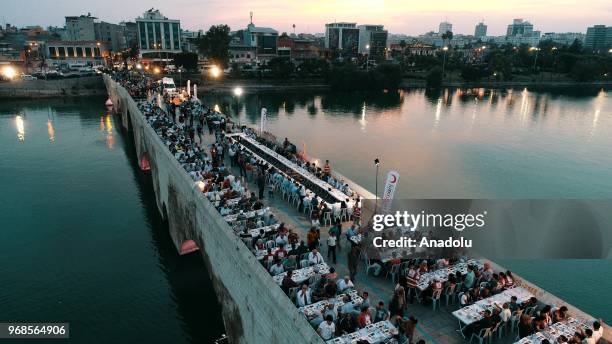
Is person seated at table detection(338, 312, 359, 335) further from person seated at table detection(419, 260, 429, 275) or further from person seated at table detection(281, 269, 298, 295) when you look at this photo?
person seated at table detection(419, 260, 429, 275)

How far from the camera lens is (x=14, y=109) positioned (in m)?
73.2

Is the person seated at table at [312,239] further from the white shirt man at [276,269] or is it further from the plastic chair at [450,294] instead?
the plastic chair at [450,294]

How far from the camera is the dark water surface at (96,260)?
691 inches

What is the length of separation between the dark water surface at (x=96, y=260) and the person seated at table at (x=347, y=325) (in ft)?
30.9

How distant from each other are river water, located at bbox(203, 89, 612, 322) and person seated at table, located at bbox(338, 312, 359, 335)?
50.3 feet

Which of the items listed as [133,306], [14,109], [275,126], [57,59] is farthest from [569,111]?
[57,59]

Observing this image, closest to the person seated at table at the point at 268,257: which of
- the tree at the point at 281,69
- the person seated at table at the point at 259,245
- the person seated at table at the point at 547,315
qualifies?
the person seated at table at the point at 259,245

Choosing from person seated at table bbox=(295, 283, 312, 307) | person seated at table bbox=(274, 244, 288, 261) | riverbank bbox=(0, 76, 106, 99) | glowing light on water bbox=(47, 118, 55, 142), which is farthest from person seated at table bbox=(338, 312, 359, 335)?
riverbank bbox=(0, 76, 106, 99)

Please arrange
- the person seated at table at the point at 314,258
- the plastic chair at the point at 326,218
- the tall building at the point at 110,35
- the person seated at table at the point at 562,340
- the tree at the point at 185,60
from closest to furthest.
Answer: the person seated at table at the point at 562,340, the person seated at table at the point at 314,258, the plastic chair at the point at 326,218, the tree at the point at 185,60, the tall building at the point at 110,35

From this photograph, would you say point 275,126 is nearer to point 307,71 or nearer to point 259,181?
point 259,181

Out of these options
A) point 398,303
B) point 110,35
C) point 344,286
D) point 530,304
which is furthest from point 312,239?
point 110,35

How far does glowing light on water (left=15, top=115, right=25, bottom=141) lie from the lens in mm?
50994

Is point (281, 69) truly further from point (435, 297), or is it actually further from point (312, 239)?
point (435, 297)

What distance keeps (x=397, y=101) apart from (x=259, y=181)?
244ft
